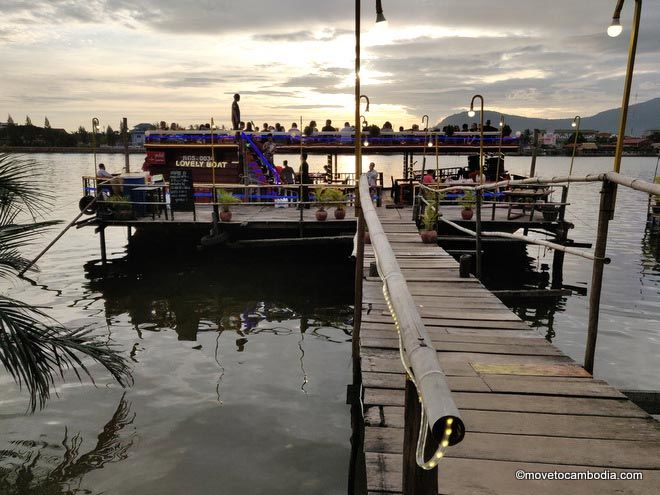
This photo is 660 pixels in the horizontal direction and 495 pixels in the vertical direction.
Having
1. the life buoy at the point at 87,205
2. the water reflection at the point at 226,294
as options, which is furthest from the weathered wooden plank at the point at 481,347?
the life buoy at the point at 87,205

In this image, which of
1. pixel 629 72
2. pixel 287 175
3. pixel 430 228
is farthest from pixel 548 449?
pixel 287 175

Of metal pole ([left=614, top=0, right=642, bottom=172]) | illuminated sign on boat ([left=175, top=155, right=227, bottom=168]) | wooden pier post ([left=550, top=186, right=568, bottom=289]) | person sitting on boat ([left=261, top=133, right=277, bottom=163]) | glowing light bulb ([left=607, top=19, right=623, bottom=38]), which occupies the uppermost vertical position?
glowing light bulb ([left=607, top=19, right=623, bottom=38])

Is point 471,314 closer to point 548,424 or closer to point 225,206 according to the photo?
point 548,424

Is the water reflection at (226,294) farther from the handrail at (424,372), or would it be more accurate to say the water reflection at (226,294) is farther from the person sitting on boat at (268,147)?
the handrail at (424,372)

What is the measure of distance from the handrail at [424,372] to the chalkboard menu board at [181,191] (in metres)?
15.5

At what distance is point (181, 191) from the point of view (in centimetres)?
1655

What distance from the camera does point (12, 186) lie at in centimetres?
399

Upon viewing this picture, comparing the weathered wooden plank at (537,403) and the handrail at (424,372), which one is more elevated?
the handrail at (424,372)

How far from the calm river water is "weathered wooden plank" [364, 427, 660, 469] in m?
2.84

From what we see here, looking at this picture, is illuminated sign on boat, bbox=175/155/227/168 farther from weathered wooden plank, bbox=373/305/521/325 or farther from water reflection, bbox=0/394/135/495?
weathered wooden plank, bbox=373/305/521/325

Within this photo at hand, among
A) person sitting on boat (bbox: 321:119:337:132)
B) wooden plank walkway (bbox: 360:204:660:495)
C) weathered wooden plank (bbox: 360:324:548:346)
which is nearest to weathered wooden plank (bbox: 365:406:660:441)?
wooden plank walkway (bbox: 360:204:660:495)

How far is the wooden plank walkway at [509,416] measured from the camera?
291 centimetres

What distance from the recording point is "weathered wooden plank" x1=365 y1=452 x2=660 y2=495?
2.78 meters

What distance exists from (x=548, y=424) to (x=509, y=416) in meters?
0.27
